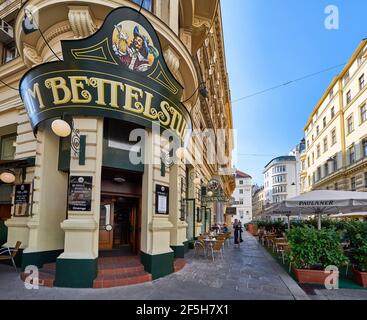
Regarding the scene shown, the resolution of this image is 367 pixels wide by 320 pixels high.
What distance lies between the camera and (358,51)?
2841 centimetres

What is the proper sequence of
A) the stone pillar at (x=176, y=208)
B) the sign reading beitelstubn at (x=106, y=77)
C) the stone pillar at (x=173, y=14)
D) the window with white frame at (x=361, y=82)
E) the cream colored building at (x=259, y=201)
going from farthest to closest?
the cream colored building at (x=259, y=201) < the window with white frame at (x=361, y=82) < the stone pillar at (x=176, y=208) < the stone pillar at (x=173, y=14) < the sign reading beitelstubn at (x=106, y=77)

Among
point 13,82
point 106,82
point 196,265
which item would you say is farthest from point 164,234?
point 13,82

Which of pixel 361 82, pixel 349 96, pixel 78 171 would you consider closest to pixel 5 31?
pixel 78 171

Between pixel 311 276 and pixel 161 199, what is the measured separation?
4.62 m

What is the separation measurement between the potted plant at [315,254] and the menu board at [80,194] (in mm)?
5706

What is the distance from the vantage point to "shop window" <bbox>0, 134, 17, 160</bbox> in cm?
1091

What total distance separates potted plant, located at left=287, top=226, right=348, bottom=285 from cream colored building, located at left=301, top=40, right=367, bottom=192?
22997 mm

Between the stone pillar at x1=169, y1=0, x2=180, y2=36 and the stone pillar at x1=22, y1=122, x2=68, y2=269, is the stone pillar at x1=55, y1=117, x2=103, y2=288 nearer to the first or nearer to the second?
the stone pillar at x1=22, y1=122, x2=68, y2=269

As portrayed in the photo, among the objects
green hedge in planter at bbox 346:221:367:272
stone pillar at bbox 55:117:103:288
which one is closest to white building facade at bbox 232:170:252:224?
green hedge in planter at bbox 346:221:367:272

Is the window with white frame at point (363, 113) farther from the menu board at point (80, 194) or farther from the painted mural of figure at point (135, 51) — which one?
the menu board at point (80, 194)

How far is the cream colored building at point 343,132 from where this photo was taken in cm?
2778

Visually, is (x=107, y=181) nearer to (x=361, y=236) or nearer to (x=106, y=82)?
(x=106, y=82)

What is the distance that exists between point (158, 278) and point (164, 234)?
1.22m

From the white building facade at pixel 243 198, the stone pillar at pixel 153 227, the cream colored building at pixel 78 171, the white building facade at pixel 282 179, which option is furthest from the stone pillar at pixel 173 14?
the white building facade at pixel 282 179
